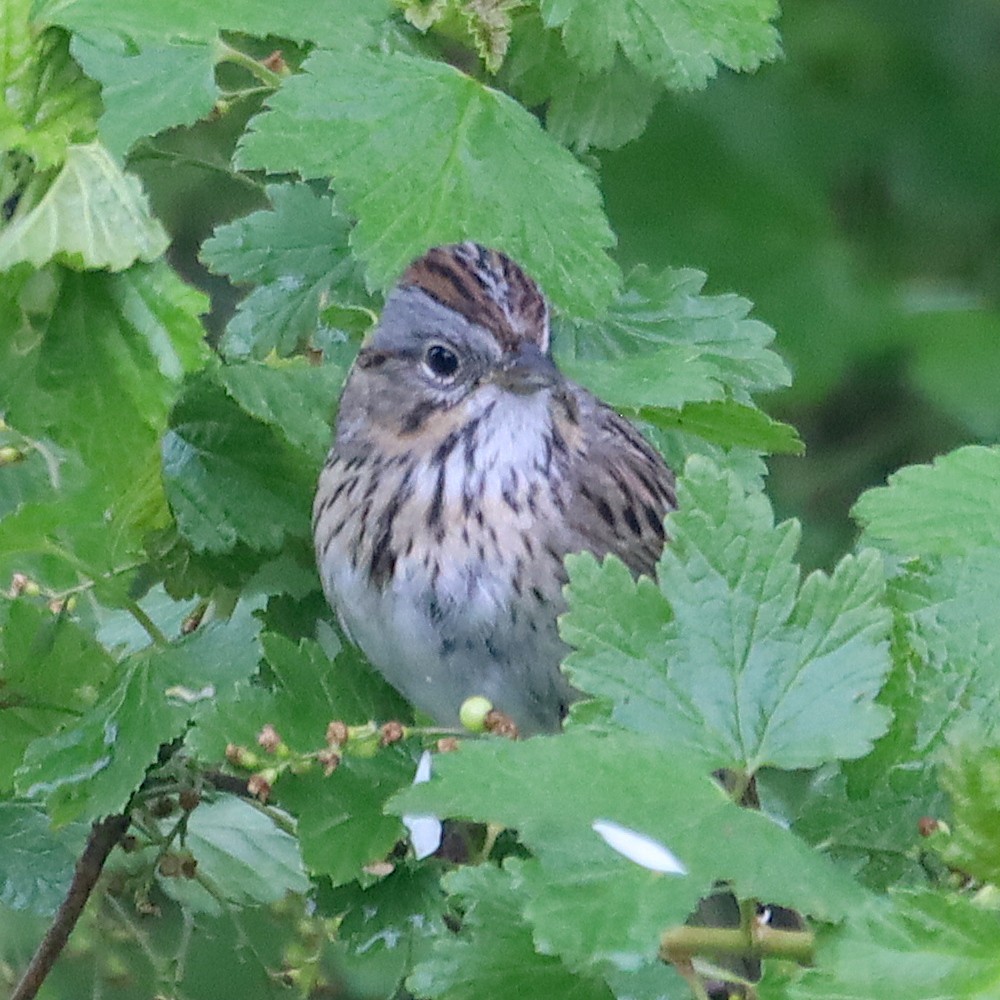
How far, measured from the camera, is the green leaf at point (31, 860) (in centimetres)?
145

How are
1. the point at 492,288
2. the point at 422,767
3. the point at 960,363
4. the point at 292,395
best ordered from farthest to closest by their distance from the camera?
the point at 960,363
the point at 492,288
the point at 292,395
the point at 422,767

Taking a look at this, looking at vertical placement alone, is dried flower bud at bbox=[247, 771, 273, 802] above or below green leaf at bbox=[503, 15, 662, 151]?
below

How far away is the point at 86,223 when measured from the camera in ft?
5.09

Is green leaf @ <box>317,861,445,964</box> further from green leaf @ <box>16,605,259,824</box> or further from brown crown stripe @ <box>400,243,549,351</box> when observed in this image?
brown crown stripe @ <box>400,243,549,351</box>

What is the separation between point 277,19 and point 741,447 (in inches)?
20.1

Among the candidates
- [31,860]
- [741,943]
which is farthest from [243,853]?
[741,943]

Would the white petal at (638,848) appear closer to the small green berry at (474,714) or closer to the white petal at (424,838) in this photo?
the small green berry at (474,714)

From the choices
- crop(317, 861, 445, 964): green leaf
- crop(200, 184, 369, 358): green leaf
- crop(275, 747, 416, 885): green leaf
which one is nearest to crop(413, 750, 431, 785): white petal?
crop(275, 747, 416, 885): green leaf

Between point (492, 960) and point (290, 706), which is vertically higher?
point (492, 960)

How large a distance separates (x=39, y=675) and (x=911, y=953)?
77 centimetres

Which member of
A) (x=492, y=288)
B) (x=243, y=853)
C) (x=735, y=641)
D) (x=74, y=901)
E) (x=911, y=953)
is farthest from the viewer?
(x=492, y=288)

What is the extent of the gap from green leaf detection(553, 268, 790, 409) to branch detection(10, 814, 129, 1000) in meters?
0.50

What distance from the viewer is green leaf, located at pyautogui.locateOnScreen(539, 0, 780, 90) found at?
1.51 metres

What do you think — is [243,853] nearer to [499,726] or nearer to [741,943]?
[499,726]
